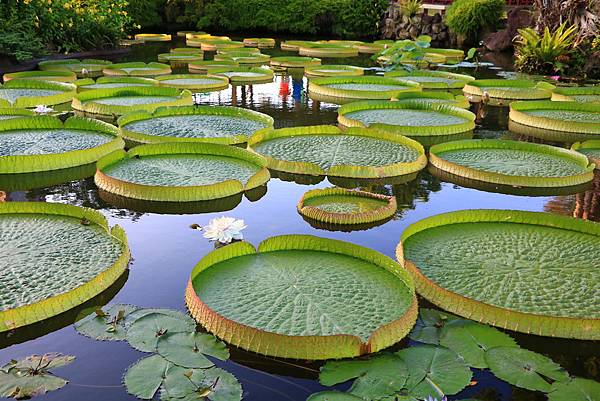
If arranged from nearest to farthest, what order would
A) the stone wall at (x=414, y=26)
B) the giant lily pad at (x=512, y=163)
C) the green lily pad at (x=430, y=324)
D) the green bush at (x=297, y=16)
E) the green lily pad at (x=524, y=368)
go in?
the green lily pad at (x=524, y=368), the green lily pad at (x=430, y=324), the giant lily pad at (x=512, y=163), the stone wall at (x=414, y=26), the green bush at (x=297, y=16)

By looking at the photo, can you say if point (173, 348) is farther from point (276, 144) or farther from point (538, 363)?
point (276, 144)

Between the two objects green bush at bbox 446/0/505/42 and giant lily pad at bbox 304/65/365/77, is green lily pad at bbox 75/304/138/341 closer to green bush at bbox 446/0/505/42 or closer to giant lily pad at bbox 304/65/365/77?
giant lily pad at bbox 304/65/365/77

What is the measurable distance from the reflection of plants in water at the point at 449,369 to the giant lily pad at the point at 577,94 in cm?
534

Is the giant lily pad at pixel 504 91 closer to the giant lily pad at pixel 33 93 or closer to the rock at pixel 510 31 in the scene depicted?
the giant lily pad at pixel 33 93

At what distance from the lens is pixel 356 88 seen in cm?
716

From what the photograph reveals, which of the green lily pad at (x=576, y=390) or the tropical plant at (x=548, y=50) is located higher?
the tropical plant at (x=548, y=50)

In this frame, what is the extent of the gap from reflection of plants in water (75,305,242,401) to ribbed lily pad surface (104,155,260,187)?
142 cm

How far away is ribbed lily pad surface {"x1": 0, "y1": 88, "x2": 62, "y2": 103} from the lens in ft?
19.3

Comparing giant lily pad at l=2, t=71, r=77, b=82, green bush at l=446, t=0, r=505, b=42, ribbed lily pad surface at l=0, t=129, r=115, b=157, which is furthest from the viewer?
green bush at l=446, t=0, r=505, b=42

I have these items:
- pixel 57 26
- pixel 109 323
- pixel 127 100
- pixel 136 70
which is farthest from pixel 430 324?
pixel 57 26

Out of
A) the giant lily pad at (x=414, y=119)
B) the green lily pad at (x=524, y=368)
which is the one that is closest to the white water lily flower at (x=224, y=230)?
the green lily pad at (x=524, y=368)

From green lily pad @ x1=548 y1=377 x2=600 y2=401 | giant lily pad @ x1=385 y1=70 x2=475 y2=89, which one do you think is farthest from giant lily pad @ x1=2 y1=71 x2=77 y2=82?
green lily pad @ x1=548 y1=377 x2=600 y2=401

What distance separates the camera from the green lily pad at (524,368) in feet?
6.19

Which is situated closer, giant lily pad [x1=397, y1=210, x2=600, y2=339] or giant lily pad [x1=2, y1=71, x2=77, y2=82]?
giant lily pad [x1=397, y1=210, x2=600, y2=339]
